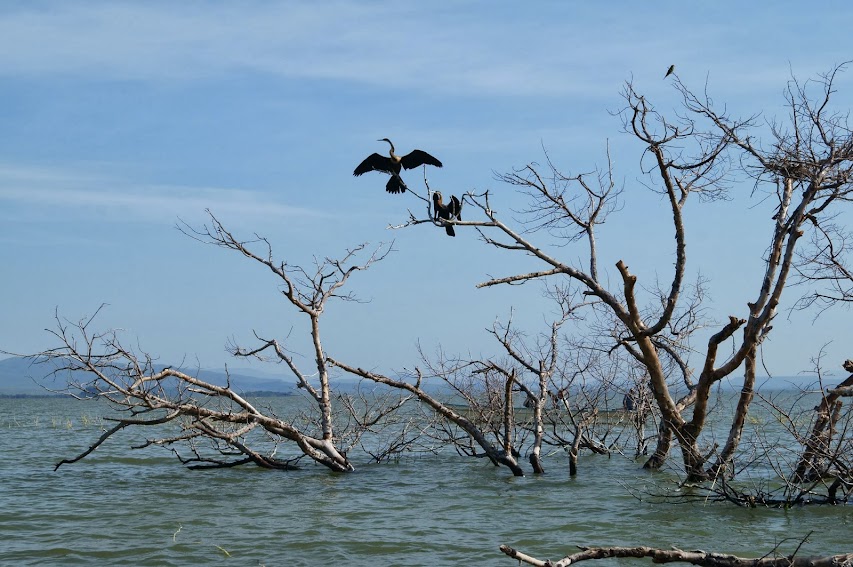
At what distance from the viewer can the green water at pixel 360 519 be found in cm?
974

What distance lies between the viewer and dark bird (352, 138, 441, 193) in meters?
13.3

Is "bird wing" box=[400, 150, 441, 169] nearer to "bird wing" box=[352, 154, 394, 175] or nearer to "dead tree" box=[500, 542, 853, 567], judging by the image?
"bird wing" box=[352, 154, 394, 175]

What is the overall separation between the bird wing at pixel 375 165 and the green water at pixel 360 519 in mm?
4704

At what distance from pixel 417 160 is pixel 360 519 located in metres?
5.30

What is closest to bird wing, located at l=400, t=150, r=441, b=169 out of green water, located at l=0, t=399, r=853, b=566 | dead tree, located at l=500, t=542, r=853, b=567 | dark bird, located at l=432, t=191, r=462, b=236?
dark bird, located at l=432, t=191, r=462, b=236

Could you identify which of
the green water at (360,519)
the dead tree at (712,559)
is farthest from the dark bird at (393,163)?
the dead tree at (712,559)

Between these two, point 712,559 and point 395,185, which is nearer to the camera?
point 712,559

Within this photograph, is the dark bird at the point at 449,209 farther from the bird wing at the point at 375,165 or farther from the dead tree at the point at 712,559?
the dead tree at the point at 712,559

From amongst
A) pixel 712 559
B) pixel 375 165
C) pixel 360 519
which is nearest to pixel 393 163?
pixel 375 165

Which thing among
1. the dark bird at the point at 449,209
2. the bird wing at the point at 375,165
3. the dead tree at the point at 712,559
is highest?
the bird wing at the point at 375,165

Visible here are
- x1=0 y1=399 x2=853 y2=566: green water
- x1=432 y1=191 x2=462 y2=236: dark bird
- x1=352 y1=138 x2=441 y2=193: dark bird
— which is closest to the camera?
x1=0 y1=399 x2=853 y2=566: green water

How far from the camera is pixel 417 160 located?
1397 centimetres

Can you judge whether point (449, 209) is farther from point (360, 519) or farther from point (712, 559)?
point (712, 559)

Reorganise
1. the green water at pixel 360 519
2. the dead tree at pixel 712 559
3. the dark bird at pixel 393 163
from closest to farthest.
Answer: the dead tree at pixel 712 559 → the green water at pixel 360 519 → the dark bird at pixel 393 163
